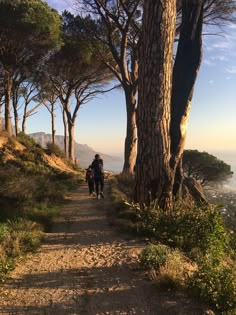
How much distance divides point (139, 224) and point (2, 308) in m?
4.18

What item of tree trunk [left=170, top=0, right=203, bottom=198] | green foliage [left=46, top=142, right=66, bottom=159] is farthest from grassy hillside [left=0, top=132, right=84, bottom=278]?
green foliage [left=46, top=142, right=66, bottom=159]

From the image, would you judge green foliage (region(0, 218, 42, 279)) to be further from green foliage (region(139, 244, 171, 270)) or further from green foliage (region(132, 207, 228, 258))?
green foliage (region(132, 207, 228, 258))

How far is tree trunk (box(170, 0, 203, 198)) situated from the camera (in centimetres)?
1152

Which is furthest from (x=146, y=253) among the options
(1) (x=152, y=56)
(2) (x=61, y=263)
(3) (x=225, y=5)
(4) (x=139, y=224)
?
(3) (x=225, y=5)

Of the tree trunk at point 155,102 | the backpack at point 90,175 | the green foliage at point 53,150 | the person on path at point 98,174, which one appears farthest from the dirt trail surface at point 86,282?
the green foliage at point 53,150

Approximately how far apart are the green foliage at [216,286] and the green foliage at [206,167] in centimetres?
2919

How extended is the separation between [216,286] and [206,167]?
29662mm

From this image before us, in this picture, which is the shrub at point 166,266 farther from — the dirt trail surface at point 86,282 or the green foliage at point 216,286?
the green foliage at point 216,286

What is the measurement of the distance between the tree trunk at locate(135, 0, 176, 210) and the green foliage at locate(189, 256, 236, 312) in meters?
4.22

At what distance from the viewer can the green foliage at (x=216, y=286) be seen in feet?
16.9

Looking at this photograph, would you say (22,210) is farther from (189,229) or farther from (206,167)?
(206,167)

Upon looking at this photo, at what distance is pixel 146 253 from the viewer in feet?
22.2

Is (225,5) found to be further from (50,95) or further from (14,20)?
(50,95)

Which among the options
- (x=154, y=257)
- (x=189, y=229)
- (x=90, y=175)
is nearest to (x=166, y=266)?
(x=154, y=257)
